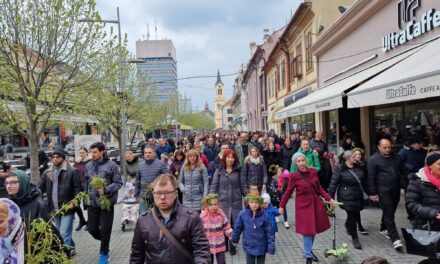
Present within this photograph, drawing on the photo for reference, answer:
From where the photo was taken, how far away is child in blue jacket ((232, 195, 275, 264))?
14.9 feet

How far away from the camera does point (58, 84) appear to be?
385 inches

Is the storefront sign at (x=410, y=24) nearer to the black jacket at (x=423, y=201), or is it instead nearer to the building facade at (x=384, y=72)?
the building facade at (x=384, y=72)

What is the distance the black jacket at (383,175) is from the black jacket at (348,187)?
190mm

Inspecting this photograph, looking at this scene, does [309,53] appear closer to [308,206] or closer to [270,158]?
[270,158]

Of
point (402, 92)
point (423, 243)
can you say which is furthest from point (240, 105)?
point (423, 243)

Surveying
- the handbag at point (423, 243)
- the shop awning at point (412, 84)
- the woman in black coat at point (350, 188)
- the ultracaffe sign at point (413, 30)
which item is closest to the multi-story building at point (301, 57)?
the ultracaffe sign at point (413, 30)

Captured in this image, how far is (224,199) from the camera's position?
5.95 m

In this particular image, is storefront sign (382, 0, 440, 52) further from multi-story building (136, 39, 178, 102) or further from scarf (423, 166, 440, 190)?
multi-story building (136, 39, 178, 102)

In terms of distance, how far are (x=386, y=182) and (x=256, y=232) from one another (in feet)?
8.55

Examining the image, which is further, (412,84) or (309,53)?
(309,53)

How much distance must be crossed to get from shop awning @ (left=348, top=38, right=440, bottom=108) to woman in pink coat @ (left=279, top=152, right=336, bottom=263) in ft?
6.51

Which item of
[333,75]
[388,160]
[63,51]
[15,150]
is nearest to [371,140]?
[333,75]

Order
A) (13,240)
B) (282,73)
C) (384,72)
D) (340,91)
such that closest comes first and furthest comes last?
1. (13,240)
2. (384,72)
3. (340,91)
4. (282,73)

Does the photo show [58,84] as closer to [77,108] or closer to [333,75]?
[77,108]
